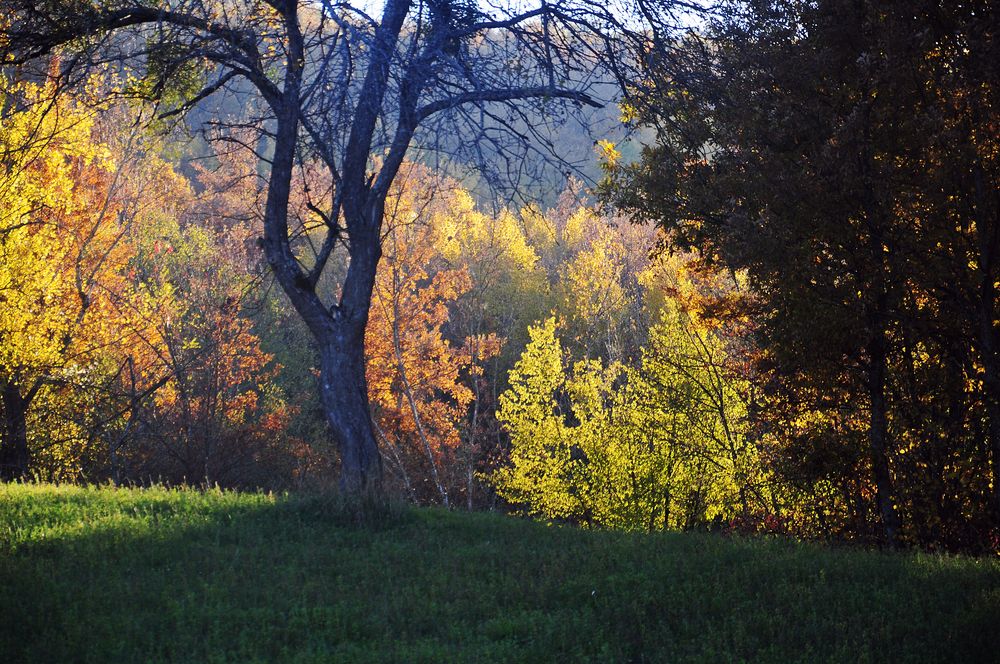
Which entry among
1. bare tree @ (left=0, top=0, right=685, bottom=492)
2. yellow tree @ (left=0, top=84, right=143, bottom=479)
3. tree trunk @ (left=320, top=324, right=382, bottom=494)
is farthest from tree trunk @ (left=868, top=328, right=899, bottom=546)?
yellow tree @ (left=0, top=84, right=143, bottom=479)

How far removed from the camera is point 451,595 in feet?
23.5

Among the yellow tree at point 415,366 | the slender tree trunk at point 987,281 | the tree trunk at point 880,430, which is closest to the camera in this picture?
the slender tree trunk at point 987,281

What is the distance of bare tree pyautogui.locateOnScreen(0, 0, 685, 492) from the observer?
331 inches

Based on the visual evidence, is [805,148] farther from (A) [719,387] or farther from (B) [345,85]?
(A) [719,387]

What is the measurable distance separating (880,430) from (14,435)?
16447mm

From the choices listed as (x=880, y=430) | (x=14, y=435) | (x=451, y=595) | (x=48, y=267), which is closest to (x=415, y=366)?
(x=14, y=435)

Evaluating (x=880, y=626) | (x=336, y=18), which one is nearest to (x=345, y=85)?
(x=336, y=18)

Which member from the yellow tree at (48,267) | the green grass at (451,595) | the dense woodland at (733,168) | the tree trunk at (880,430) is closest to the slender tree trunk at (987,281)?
the dense woodland at (733,168)

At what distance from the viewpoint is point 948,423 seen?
990 cm

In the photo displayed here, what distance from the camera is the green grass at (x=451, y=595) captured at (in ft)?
19.0

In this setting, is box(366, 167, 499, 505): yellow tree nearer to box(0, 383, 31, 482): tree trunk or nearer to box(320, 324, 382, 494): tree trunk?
box(0, 383, 31, 482): tree trunk

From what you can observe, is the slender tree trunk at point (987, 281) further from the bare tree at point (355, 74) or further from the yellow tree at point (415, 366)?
the yellow tree at point (415, 366)

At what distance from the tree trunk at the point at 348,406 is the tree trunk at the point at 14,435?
10363 mm

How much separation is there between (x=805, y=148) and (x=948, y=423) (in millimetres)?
3475
